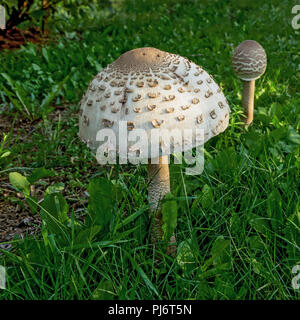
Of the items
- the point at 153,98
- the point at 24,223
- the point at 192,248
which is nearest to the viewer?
the point at 153,98

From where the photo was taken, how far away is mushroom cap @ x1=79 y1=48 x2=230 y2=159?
1.91 meters

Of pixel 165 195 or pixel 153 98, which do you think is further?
pixel 165 195

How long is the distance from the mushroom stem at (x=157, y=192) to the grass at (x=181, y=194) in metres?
0.08

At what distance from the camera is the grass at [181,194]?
2.14m

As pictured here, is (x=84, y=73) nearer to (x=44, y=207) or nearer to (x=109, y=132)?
(x=44, y=207)

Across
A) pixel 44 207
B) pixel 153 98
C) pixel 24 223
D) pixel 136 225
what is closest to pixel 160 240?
pixel 136 225

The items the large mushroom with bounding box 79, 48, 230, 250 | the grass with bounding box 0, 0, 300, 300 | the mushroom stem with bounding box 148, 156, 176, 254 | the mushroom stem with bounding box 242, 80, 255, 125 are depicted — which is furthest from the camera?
the mushroom stem with bounding box 242, 80, 255, 125

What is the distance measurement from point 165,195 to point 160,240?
287 mm

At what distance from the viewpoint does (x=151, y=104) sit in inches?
75.4

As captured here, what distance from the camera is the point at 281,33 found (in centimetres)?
541

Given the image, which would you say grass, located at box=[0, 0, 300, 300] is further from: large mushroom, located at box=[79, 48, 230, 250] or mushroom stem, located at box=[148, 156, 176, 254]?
large mushroom, located at box=[79, 48, 230, 250]

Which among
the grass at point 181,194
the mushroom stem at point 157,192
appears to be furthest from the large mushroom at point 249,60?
the mushroom stem at point 157,192

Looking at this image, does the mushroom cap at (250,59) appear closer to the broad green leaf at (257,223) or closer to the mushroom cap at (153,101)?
the mushroom cap at (153,101)

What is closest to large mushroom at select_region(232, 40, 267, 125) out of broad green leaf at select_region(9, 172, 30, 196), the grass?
the grass
